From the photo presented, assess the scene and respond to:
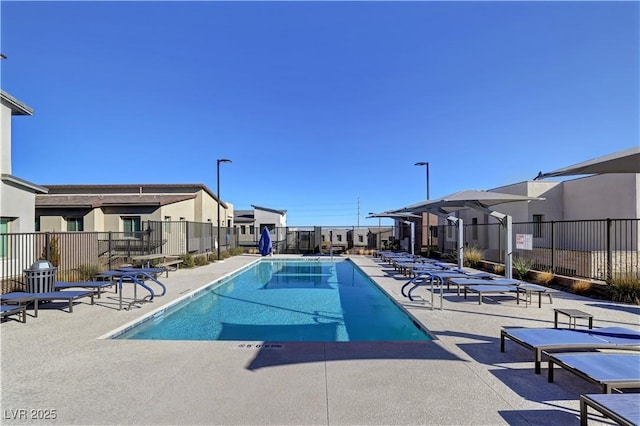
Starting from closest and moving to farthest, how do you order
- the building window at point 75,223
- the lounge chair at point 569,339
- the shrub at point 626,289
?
1. the lounge chair at point 569,339
2. the shrub at point 626,289
3. the building window at point 75,223

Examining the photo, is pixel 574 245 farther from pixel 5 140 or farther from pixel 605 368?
pixel 5 140

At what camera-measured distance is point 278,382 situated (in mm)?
3611

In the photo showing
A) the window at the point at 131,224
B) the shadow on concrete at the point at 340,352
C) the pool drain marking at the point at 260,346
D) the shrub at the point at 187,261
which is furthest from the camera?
the window at the point at 131,224

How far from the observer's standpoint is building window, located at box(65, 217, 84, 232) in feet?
62.0

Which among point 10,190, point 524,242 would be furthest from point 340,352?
point 10,190

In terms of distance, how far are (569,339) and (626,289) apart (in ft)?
18.5

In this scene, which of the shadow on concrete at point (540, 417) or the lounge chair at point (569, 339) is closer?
the shadow on concrete at point (540, 417)

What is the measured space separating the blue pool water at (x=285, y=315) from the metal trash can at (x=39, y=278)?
8.85 ft

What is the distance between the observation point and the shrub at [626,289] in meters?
7.72

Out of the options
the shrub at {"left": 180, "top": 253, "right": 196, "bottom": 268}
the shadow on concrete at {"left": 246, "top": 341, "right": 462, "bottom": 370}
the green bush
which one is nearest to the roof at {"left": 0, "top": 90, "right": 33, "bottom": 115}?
the shrub at {"left": 180, "top": 253, "right": 196, "bottom": 268}

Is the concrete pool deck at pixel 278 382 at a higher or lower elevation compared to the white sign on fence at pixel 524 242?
lower

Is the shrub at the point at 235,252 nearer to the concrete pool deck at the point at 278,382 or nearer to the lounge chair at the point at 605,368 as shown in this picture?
the concrete pool deck at the point at 278,382

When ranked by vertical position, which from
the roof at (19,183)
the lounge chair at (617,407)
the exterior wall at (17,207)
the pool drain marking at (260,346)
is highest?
the roof at (19,183)

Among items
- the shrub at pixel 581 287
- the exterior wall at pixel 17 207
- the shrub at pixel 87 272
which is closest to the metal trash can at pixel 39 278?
the shrub at pixel 87 272
